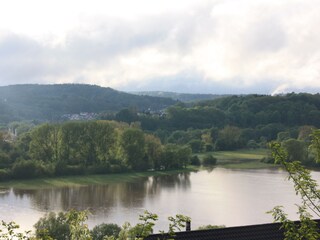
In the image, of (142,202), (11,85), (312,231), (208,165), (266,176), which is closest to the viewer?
(312,231)

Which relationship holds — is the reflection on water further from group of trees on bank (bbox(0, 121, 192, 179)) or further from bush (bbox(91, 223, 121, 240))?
bush (bbox(91, 223, 121, 240))

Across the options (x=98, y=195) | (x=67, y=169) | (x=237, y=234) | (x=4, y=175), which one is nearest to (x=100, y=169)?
(x=67, y=169)

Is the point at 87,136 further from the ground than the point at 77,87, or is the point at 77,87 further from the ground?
the point at 77,87

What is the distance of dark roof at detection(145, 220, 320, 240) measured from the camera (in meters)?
6.87

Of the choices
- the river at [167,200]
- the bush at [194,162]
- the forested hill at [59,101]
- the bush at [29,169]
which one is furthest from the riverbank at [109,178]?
the forested hill at [59,101]

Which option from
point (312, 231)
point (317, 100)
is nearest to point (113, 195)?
point (312, 231)

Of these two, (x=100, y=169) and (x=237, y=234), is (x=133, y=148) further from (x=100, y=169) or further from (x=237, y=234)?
(x=237, y=234)

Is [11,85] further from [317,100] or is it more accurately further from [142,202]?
[142,202]

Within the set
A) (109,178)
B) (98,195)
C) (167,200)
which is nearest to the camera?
(167,200)

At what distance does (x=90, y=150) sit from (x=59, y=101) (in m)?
87.6

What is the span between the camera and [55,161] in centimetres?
4438

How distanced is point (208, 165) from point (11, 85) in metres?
111

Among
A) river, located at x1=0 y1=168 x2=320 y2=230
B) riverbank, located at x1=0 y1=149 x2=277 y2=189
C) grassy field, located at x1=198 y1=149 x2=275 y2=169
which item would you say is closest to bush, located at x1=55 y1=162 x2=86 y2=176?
riverbank, located at x1=0 y1=149 x2=277 y2=189

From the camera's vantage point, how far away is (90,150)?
1828 inches
